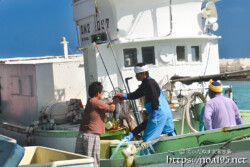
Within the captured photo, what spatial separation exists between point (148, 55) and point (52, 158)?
189 inches

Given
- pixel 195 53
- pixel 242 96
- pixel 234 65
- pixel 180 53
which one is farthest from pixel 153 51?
pixel 234 65

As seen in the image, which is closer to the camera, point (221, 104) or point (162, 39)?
point (221, 104)

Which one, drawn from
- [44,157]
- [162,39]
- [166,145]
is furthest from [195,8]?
[44,157]

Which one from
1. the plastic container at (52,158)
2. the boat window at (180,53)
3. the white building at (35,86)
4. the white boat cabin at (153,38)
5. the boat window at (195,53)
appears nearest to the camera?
the plastic container at (52,158)

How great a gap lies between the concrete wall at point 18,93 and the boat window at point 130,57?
2640 mm

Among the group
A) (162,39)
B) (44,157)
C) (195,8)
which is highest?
(195,8)

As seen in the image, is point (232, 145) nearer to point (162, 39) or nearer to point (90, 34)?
point (162, 39)

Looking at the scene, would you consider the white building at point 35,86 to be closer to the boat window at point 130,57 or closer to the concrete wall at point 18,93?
the concrete wall at point 18,93

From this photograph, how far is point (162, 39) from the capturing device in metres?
9.73

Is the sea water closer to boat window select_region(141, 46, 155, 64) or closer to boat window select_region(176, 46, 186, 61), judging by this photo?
boat window select_region(176, 46, 186, 61)

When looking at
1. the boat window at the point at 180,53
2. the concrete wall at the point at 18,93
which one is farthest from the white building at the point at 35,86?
the boat window at the point at 180,53

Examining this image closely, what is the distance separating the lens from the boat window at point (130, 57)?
32.7ft

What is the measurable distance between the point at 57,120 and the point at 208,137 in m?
5.63

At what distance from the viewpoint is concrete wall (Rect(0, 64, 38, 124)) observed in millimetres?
11023
